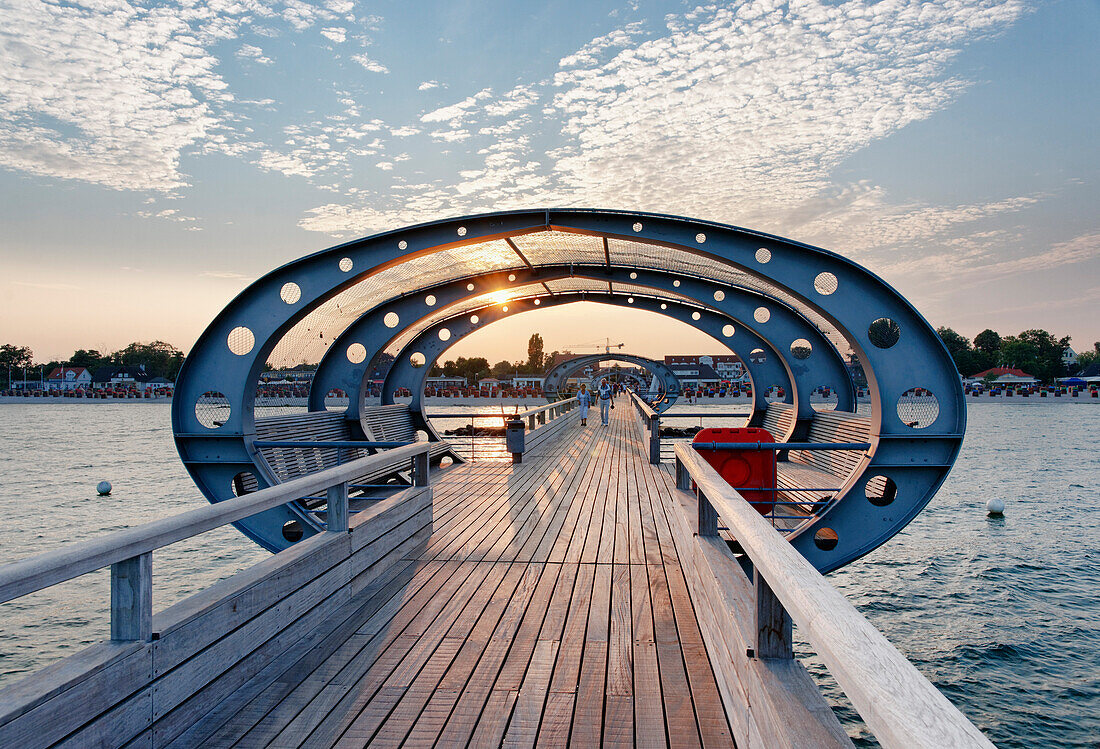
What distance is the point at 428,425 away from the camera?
15.9 metres

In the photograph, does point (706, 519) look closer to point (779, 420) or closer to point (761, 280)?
point (761, 280)

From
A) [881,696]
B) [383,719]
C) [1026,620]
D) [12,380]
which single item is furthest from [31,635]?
[12,380]

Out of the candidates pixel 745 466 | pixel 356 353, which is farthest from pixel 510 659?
pixel 356 353

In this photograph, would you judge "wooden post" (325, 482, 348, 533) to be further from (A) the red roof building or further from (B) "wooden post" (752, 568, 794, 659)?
(A) the red roof building

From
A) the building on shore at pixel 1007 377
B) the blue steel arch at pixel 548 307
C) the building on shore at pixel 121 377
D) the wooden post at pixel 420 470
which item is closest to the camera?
the wooden post at pixel 420 470

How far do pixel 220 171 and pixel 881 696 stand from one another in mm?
14913

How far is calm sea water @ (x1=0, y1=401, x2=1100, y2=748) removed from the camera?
7.43 m

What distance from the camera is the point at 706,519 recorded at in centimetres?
422

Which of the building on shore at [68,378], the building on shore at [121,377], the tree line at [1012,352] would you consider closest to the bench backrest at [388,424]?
the tree line at [1012,352]

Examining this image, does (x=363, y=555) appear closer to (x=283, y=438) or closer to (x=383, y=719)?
(x=383, y=719)

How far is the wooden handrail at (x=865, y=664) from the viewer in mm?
1106

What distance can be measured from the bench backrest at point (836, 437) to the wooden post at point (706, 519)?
554 centimetres

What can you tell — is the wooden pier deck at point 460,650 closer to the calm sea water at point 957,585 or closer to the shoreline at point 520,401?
the calm sea water at point 957,585

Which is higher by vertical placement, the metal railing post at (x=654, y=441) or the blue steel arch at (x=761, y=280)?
the blue steel arch at (x=761, y=280)
